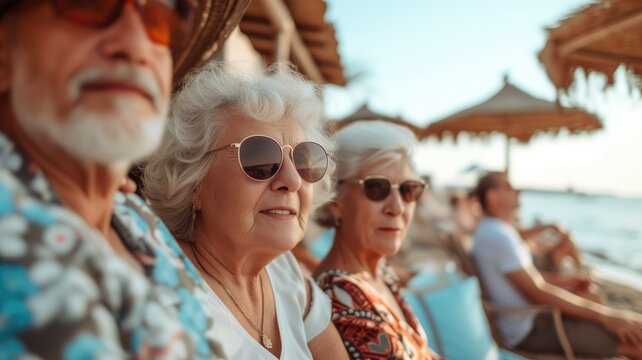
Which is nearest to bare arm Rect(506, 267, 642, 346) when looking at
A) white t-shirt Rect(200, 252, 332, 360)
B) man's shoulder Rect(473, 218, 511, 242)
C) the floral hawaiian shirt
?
man's shoulder Rect(473, 218, 511, 242)

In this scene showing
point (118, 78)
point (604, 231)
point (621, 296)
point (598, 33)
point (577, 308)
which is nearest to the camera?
point (118, 78)

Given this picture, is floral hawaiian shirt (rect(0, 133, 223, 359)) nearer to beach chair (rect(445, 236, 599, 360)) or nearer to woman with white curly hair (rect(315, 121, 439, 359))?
woman with white curly hair (rect(315, 121, 439, 359))

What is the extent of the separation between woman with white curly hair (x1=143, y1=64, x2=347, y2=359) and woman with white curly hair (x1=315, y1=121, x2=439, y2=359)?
47 cm

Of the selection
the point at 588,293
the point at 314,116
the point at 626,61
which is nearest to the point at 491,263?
the point at 588,293

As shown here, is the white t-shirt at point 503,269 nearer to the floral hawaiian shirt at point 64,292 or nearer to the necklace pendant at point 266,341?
the necklace pendant at point 266,341

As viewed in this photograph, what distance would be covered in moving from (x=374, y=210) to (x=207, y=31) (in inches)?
46.8

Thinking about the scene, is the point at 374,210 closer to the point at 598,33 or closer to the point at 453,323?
the point at 453,323

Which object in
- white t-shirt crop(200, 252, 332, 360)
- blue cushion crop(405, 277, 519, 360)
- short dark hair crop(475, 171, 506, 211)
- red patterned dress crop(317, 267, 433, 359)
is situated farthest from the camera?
short dark hair crop(475, 171, 506, 211)

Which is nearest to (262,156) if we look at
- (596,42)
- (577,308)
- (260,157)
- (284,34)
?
(260,157)

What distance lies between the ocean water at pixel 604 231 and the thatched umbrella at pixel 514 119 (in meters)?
1.39

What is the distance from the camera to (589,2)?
11.8 ft

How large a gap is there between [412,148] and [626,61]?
304 centimetres

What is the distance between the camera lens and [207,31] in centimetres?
197

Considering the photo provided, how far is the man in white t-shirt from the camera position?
3.81m
